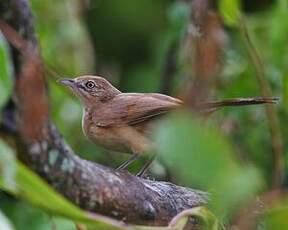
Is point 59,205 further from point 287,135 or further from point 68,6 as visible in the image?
point 68,6

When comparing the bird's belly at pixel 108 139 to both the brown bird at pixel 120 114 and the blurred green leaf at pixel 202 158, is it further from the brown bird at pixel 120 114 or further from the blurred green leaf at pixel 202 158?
the blurred green leaf at pixel 202 158

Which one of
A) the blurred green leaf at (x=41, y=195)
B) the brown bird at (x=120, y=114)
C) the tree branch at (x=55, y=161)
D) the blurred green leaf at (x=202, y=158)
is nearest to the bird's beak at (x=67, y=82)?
the brown bird at (x=120, y=114)

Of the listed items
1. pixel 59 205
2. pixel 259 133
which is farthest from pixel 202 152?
pixel 259 133

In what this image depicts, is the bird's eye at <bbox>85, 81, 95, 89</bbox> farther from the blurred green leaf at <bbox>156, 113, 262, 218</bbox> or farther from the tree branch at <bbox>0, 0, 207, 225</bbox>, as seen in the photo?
the blurred green leaf at <bbox>156, 113, 262, 218</bbox>

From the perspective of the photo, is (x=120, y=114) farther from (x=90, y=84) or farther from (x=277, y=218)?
(x=277, y=218)

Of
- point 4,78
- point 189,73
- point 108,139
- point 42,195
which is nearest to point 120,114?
point 108,139

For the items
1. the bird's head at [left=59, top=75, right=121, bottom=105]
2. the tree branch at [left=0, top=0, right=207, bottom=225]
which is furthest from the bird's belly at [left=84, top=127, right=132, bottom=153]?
the tree branch at [left=0, top=0, right=207, bottom=225]
